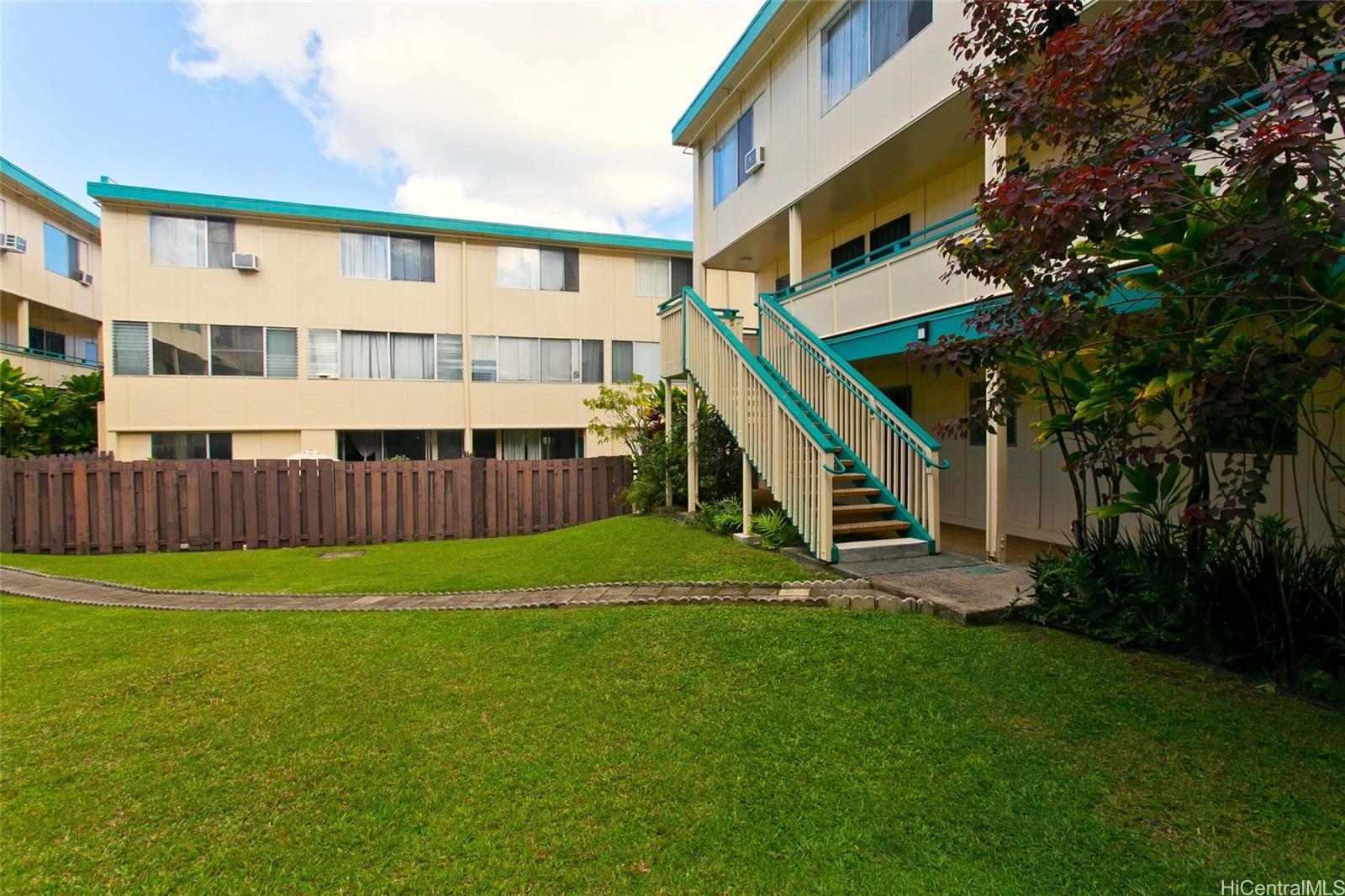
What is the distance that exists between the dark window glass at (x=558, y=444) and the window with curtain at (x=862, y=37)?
37.4 ft

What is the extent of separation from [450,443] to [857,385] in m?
12.8

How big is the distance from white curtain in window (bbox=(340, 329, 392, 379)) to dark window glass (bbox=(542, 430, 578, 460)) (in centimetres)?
455

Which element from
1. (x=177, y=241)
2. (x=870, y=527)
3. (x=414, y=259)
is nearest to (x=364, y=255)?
(x=414, y=259)

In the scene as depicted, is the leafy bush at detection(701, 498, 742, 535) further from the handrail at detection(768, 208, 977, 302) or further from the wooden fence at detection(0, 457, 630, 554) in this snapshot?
the wooden fence at detection(0, 457, 630, 554)

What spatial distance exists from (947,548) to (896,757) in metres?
4.95

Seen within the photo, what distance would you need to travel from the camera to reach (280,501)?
11.7 meters

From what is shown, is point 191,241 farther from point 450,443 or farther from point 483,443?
point 483,443

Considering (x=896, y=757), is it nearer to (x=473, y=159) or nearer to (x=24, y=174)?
(x=473, y=159)

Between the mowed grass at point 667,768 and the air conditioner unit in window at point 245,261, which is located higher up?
the air conditioner unit in window at point 245,261

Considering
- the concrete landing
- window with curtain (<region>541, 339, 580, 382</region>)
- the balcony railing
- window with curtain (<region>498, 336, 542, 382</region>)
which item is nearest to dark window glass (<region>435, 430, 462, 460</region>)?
window with curtain (<region>498, 336, 542, 382</region>)

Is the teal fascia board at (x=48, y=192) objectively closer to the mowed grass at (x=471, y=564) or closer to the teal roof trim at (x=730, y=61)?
the mowed grass at (x=471, y=564)

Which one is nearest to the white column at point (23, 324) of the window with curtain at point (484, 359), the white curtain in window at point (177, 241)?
the white curtain in window at point (177, 241)

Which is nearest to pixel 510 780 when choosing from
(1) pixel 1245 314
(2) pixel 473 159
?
(1) pixel 1245 314

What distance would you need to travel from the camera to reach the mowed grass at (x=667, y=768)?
232 cm
